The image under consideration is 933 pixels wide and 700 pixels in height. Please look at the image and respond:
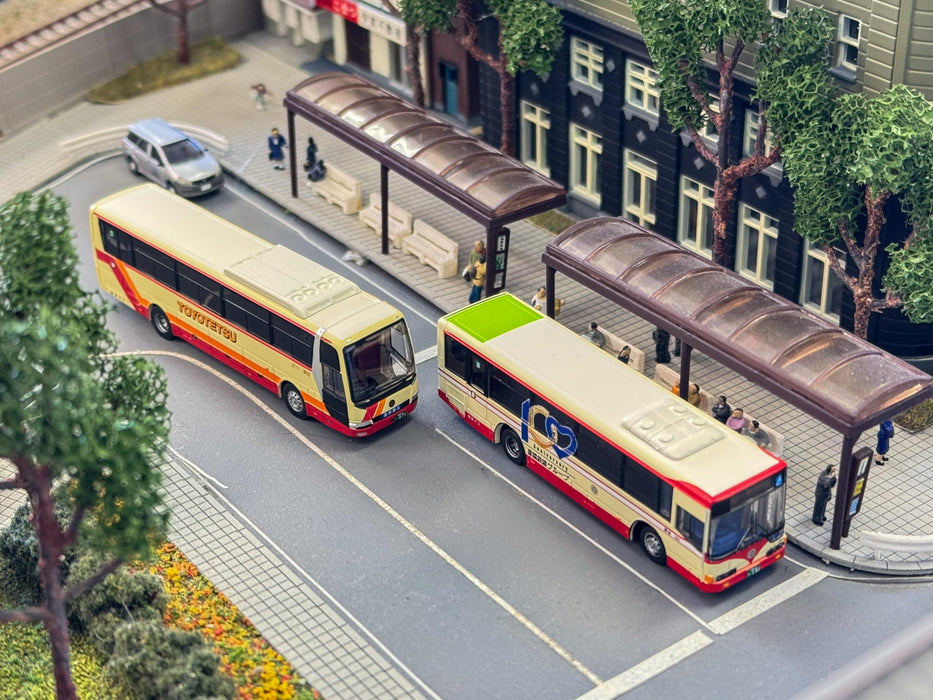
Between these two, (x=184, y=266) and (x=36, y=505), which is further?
(x=184, y=266)

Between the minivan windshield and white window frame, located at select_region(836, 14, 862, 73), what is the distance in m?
21.9

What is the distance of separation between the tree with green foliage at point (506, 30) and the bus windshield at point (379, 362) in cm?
1102

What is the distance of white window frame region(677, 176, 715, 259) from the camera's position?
39469 mm

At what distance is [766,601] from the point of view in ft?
96.1

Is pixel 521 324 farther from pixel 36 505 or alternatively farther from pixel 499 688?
pixel 36 505

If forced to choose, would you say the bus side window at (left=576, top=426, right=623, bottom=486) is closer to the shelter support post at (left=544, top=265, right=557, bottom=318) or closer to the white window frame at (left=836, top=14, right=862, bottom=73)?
the shelter support post at (left=544, top=265, right=557, bottom=318)

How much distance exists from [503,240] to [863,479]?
1286 cm

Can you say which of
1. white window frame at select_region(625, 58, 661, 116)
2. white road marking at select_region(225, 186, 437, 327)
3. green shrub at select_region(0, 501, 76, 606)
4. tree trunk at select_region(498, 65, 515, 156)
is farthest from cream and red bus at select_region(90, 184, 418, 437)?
white window frame at select_region(625, 58, 661, 116)

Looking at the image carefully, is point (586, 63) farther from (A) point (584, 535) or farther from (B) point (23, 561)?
(B) point (23, 561)

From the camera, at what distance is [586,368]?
31719 mm

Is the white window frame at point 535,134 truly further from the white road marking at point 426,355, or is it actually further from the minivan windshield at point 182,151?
the minivan windshield at point 182,151

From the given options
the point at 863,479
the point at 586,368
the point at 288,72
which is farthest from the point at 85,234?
the point at 863,479

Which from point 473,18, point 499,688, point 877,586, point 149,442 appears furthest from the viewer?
point 473,18

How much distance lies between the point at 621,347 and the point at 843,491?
8.35 meters
